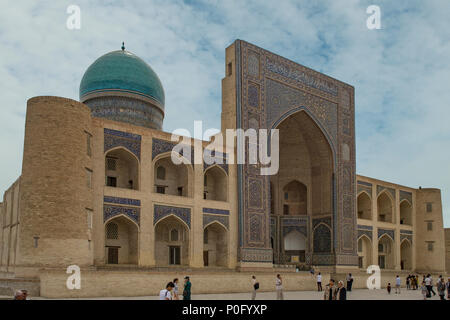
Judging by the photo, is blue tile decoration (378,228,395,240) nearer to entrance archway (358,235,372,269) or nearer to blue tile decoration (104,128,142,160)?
entrance archway (358,235,372,269)

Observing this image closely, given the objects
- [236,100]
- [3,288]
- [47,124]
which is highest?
[236,100]

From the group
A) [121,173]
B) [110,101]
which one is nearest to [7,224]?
[121,173]

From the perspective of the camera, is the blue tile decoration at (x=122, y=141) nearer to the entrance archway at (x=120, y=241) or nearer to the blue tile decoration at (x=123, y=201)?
the blue tile decoration at (x=123, y=201)

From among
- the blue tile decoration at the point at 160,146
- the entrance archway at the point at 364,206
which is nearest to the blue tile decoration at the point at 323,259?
the entrance archway at the point at 364,206

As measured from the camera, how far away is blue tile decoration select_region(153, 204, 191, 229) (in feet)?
55.6

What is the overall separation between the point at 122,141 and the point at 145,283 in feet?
16.1

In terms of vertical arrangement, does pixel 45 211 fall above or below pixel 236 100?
below

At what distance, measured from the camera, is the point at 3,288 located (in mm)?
12148

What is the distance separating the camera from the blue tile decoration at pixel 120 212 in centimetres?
1562

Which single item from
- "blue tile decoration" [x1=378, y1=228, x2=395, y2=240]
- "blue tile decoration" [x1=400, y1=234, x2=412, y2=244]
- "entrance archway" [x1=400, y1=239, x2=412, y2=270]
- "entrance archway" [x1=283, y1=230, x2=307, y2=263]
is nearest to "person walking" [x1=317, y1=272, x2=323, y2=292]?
"entrance archway" [x1=283, y1=230, x2=307, y2=263]

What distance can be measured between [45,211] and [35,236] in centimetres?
70

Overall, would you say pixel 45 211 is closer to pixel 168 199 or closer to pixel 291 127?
pixel 168 199

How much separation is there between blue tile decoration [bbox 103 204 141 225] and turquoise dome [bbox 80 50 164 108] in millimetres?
8604

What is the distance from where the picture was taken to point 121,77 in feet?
76.9
